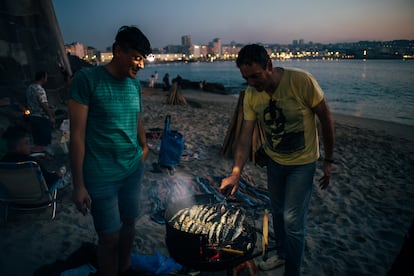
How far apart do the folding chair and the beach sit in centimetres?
38

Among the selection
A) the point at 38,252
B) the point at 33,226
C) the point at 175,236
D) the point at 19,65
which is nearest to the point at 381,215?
the point at 175,236

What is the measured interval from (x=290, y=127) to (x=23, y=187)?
406 cm

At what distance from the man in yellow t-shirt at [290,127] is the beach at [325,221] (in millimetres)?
1205

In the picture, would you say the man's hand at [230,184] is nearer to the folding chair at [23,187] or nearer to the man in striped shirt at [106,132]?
the man in striped shirt at [106,132]

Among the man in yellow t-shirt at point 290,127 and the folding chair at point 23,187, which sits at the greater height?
the man in yellow t-shirt at point 290,127

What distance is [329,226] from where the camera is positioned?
15.2ft

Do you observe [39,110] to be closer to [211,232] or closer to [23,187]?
[23,187]

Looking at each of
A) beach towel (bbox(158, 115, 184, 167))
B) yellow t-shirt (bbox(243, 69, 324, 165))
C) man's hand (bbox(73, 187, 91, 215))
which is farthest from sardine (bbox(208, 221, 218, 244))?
beach towel (bbox(158, 115, 184, 167))

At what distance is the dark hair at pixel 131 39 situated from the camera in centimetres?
227

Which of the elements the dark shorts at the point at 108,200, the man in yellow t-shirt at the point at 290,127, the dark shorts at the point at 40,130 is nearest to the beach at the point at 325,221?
the dark shorts at the point at 40,130

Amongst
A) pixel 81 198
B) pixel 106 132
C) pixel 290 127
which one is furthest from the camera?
pixel 290 127

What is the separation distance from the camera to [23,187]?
3.98 metres

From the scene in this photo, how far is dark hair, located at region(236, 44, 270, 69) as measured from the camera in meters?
2.57

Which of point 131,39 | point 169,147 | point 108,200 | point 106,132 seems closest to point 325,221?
point 169,147
